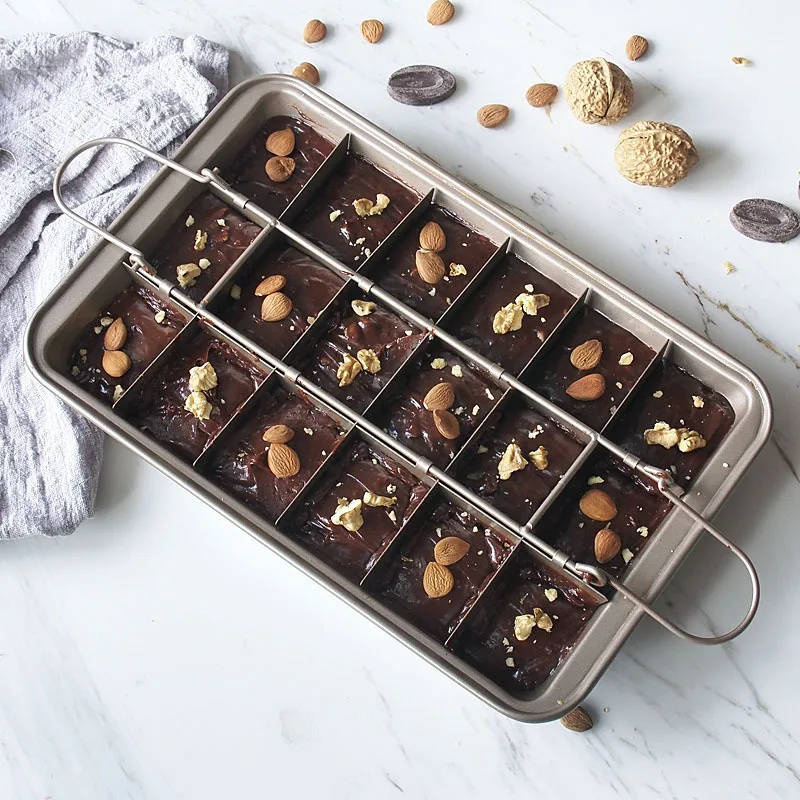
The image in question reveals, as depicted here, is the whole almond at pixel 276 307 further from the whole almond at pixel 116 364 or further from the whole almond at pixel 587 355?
the whole almond at pixel 587 355

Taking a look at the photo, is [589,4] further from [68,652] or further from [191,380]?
[68,652]

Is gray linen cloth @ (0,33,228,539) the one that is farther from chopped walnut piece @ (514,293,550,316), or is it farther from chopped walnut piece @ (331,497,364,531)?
chopped walnut piece @ (514,293,550,316)

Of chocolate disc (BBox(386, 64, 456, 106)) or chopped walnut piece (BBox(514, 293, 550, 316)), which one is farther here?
chocolate disc (BBox(386, 64, 456, 106))

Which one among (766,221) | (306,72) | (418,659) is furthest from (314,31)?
(418,659)

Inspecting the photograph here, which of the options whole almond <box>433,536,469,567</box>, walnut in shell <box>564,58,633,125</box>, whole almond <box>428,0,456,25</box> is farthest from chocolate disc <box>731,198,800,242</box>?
whole almond <box>433,536,469,567</box>

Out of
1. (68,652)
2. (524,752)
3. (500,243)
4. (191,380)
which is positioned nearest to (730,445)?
(500,243)
